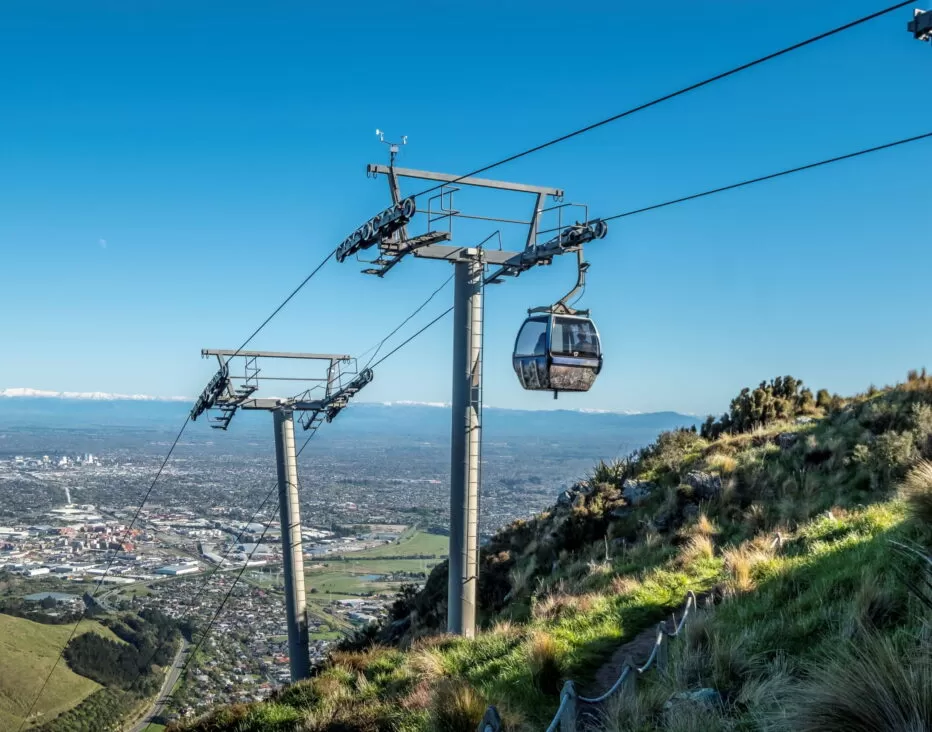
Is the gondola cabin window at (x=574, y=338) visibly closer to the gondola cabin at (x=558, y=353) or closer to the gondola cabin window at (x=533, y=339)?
the gondola cabin at (x=558, y=353)

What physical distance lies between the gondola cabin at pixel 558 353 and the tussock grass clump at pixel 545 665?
409 centimetres

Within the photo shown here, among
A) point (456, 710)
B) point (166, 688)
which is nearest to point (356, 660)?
point (456, 710)

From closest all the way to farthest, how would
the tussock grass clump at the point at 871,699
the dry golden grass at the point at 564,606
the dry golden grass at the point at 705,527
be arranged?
the tussock grass clump at the point at 871,699 < the dry golden grass at the point at 564,606 < the dry golden grass at the point at 705,527

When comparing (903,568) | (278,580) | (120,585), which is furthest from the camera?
(278,580)

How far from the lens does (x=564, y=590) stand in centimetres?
1299

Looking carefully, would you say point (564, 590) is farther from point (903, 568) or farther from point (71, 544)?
point (71, 544)

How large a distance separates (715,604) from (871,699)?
4.99 meters

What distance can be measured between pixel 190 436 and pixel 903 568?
20100 centimetres

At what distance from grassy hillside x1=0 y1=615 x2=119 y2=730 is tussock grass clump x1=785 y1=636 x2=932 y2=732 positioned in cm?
2563

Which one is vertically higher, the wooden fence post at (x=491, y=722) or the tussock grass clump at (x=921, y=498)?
the tussock grass clump at (x=921, y=498)

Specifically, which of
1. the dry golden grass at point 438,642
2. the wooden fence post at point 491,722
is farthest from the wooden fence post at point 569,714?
the dry golden grass at point 438,642

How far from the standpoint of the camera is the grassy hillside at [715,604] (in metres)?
5.23

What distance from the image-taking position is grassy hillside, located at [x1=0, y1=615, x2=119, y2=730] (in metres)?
24.8

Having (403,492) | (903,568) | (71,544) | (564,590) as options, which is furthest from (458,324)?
(403,492)
